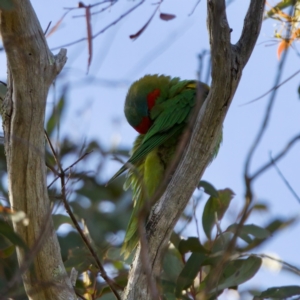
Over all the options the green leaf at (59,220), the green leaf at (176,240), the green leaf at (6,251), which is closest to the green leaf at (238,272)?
the green leaf at (176,240)

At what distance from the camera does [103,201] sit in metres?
3.57

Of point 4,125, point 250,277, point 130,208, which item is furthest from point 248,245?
point 4,125

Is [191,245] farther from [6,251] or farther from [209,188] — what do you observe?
[6,251]

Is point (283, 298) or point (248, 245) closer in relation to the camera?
point (283, 298)

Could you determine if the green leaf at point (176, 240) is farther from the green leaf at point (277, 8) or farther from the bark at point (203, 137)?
the green leaf at point (277, 8)

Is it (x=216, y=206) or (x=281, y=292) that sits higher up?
(x=216, y=206)

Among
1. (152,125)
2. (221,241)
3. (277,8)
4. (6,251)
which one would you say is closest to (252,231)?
(221,241)

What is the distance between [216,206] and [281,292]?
68 centimetres

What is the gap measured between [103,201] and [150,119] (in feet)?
1.93

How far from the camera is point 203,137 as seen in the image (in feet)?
6.90

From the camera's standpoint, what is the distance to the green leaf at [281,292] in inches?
88.2

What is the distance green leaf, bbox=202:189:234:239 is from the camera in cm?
282

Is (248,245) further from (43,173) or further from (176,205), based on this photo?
(43,173)

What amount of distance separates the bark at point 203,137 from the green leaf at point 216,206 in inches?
26.7
